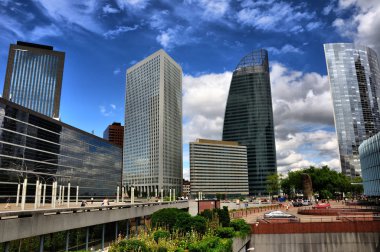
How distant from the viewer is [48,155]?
102000mm

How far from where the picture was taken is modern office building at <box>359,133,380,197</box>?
75.6m

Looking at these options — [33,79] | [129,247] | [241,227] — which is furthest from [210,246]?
[33,79]

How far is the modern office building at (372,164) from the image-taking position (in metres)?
75.6

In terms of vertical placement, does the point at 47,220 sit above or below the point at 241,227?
above

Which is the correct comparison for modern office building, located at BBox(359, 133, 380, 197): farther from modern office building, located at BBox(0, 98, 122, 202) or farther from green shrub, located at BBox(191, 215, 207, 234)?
modern office building, located at BBox(0, 98, 122, 202)

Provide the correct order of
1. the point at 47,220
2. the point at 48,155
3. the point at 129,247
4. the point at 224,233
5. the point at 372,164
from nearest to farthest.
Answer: the point at 129,247
the point at 47,220
the point at 224,233
the point at 372,164
the point at 48,155

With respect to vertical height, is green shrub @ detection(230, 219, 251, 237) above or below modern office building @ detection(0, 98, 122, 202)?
below

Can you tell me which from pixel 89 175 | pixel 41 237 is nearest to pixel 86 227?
pixel 41 237

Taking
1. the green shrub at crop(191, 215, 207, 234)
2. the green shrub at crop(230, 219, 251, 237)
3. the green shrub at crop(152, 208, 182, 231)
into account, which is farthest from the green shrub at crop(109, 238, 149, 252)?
the green shrub at crop(230, 219, 251, 237)

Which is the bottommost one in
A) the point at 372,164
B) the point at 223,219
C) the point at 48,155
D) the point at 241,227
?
the point at 241,227

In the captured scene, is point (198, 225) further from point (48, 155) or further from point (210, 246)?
point (48, 155)

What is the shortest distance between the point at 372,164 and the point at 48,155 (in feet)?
318

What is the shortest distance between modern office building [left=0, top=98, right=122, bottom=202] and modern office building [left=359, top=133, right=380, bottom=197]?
71.1 meters

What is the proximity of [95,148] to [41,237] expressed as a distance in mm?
122764
